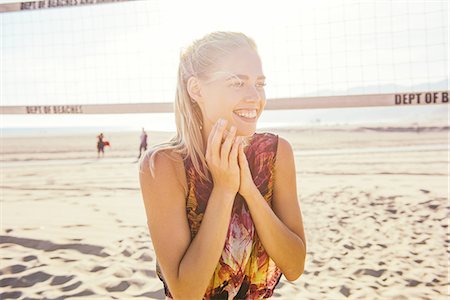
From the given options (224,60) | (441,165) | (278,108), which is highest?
(224,60)

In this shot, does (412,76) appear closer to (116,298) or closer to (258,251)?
(116,298)

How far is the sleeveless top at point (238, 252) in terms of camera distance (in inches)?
54.1

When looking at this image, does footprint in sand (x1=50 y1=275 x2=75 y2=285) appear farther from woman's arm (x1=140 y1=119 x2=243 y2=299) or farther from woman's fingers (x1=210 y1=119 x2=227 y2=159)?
woman's fingers (x1=210 y1=119 x2=227 y2=159)

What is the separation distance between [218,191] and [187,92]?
1.19 feet

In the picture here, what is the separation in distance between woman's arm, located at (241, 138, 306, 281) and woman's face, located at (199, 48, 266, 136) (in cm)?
20

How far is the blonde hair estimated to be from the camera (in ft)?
4.50

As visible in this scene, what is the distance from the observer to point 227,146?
1.27 m

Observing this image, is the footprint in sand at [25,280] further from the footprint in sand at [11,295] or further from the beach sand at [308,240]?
the footprint in sand at [11,295]

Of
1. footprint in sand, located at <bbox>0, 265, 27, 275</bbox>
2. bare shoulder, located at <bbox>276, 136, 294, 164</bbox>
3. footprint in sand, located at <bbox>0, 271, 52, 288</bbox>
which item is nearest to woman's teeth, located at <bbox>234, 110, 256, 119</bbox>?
bare shoulder, located at <bbox>276, 136, 294, 164</bbox>

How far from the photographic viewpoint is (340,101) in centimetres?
361

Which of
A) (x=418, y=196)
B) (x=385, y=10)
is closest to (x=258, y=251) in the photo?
(x=385, y=10)

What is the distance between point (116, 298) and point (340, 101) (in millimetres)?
2454

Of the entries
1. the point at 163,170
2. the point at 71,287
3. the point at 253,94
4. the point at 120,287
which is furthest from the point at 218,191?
the point at 71,287

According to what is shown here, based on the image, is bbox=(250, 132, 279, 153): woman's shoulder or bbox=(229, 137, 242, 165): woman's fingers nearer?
bbox=(229, 137, 242, 165): woman's fingers
